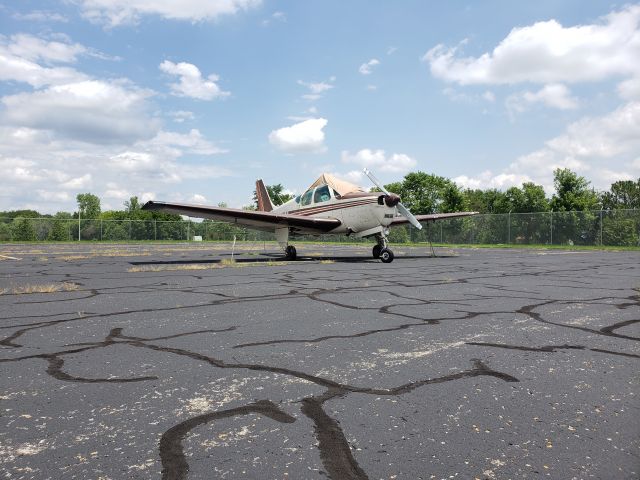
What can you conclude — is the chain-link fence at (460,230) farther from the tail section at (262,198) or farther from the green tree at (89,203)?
the green tree at (89,203)

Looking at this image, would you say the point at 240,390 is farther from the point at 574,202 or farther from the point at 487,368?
the point at 574,202

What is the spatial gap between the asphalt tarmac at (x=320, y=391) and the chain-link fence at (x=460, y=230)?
25.5m

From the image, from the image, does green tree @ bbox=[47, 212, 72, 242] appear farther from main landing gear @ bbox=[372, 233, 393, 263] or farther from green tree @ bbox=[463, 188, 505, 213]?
green tree @ bbox=[463, 188, 505, 213]

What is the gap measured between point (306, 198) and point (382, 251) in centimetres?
413

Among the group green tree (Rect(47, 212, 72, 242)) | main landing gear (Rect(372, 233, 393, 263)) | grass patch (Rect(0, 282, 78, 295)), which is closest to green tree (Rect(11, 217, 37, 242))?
green tree (Rect(47, 212, 72, 242))

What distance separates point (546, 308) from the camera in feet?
21.6

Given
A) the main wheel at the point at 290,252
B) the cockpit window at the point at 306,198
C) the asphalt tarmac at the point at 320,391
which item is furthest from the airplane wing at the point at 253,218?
the asphalt tarmac at the point at 320,391

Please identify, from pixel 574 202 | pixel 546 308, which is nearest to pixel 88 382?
pixel 546 308

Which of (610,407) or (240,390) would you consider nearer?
(610,407)

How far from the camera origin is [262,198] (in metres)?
24.5

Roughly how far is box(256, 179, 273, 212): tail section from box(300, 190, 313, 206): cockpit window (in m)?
5.79

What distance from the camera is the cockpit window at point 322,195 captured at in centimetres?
1745

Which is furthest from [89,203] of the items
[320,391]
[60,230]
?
[320,391]

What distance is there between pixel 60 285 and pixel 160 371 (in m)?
7.26
